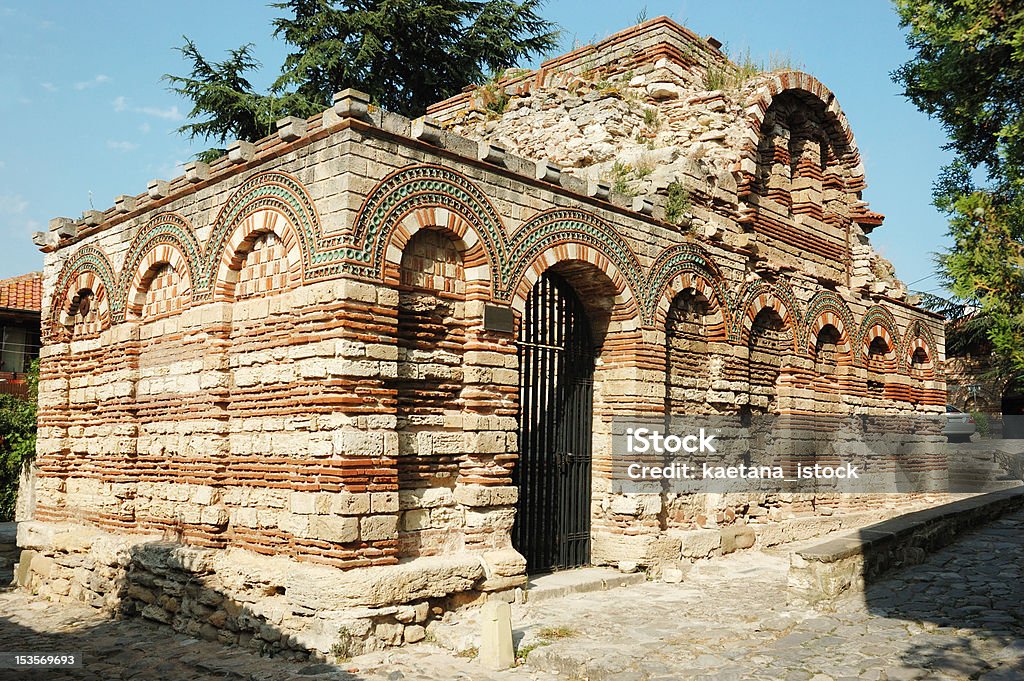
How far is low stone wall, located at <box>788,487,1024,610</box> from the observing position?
23.9 feet

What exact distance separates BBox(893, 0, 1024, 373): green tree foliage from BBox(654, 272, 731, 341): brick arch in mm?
3040

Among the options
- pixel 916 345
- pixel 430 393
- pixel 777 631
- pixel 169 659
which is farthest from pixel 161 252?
pixel 916 345

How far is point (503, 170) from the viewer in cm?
778

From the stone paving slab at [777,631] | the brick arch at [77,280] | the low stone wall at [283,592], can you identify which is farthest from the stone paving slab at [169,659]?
the brick arch at [77,280]

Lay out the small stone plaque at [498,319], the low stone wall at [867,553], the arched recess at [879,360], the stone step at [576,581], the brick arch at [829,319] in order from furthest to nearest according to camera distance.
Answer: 1. the arched recess at [879,360]
2. the brick arch at [829,319]
3. the stone step at [576,581]
4. the small stone plaque at [498,319]
5. the low stone wall at [867,553]

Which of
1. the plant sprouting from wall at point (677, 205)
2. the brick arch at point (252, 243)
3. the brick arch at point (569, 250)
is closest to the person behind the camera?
the brick arch at point (252, 243)

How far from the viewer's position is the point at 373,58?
60.5ft

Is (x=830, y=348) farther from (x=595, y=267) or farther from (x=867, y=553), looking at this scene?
(x=595, y=267)

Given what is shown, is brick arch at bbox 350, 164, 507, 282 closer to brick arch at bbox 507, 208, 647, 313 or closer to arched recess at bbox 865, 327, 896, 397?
brick arch at bbox 507, 208, 647, 313

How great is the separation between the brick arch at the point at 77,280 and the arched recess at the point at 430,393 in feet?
14.4

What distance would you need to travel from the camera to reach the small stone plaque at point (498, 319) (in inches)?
293

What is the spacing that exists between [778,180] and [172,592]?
9339 mm

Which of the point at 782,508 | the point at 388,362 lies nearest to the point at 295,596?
the point at 388,362

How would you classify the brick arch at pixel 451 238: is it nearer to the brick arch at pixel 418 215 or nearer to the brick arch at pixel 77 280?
the brick arch at pixel 418 215
